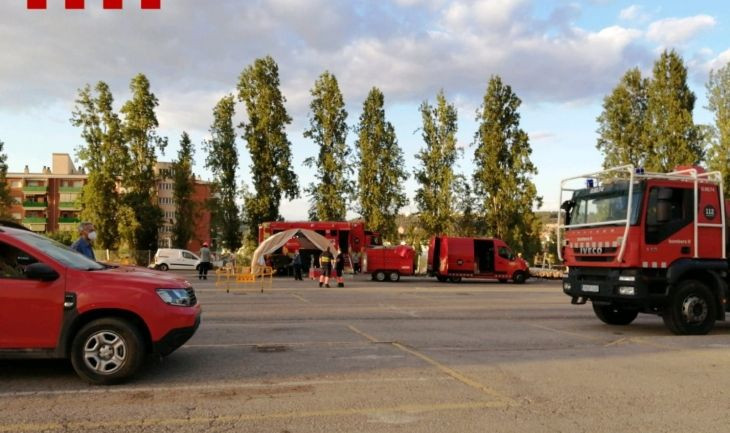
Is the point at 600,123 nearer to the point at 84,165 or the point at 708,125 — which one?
the point at 708,125

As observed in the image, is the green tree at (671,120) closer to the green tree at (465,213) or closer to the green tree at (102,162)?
the green tree at (465,213)

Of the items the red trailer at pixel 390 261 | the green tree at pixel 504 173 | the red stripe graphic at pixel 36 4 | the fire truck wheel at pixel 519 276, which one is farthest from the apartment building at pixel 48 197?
the red stripe graphic at pixel 36 4

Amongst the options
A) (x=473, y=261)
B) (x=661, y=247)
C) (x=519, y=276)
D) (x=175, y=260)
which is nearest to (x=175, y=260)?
(x=175, y=260)

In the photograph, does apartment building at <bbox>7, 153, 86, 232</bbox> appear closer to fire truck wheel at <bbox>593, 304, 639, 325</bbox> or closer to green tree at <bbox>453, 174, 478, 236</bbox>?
green tree at <bbox>453, 174, 478, 236</bbox>

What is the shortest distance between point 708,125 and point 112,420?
4671 centimetres

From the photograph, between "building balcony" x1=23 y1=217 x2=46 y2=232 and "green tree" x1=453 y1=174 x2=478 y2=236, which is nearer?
"green tree" x1=453 y1=174 x2=478 y2=236

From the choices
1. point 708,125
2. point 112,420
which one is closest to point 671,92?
point 708,125

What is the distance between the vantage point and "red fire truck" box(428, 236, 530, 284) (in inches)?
1204

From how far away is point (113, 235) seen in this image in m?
51.6

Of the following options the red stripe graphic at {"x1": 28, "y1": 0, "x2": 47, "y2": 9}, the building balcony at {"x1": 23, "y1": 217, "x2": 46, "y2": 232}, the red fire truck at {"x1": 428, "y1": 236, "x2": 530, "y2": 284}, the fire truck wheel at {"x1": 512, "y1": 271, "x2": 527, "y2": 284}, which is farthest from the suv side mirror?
the building balcony at {"x1": 23, "y1": 217, "x2": 46, "y2": 232}

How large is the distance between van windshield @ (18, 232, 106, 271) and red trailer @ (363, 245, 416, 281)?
75.8ft

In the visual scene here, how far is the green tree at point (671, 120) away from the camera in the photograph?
4278cm

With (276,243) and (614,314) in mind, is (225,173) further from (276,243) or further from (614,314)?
(614,314)

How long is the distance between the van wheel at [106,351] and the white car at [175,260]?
124 feet
